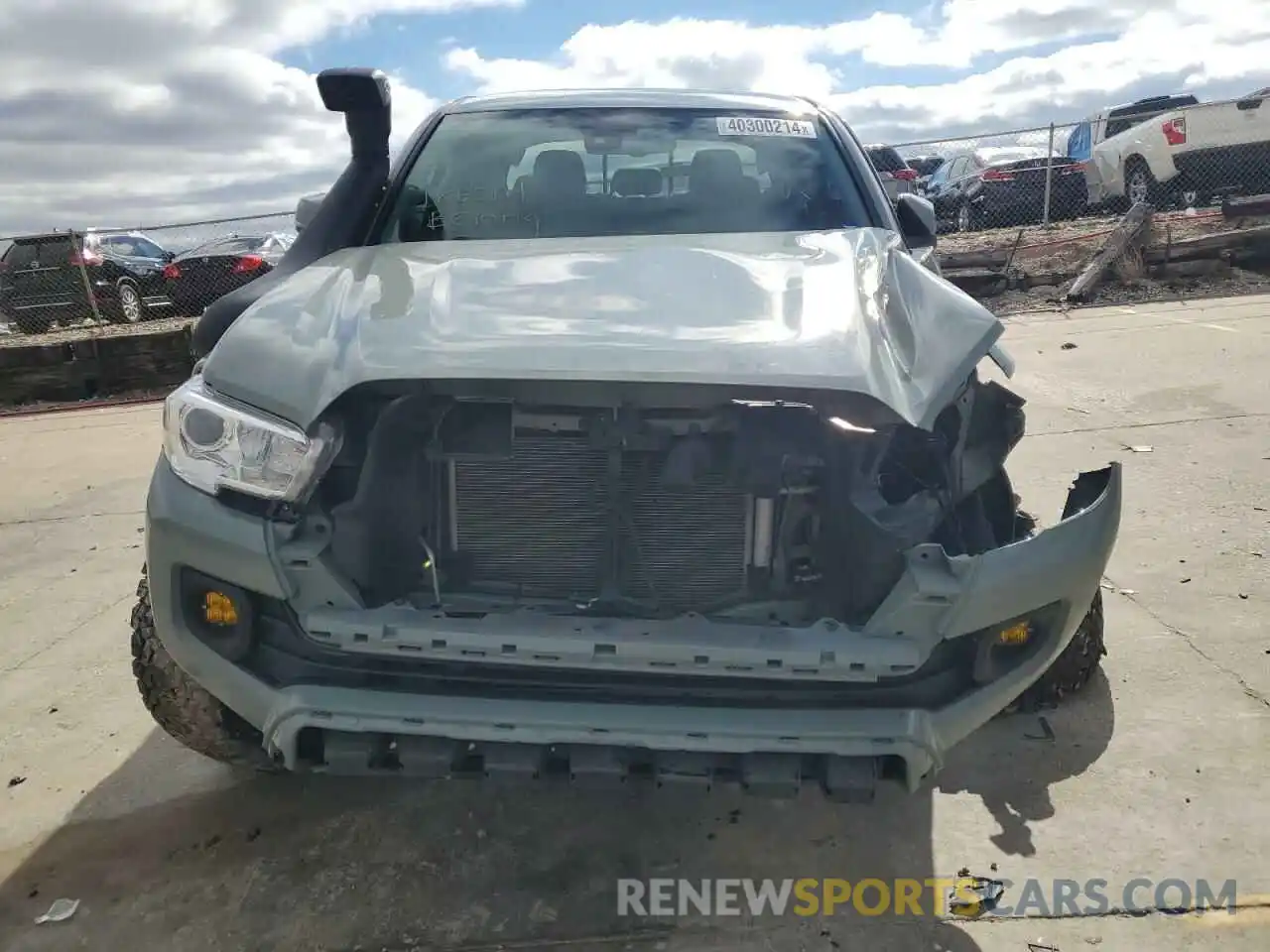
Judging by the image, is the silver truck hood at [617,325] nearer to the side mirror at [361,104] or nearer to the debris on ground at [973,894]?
the side mirror at [361,104]

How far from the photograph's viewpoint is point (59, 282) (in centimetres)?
1155

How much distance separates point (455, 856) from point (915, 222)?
250 centimetres

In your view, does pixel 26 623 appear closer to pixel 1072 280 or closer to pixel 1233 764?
pixel 1233 764

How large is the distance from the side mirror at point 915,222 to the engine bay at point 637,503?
4.34 feet

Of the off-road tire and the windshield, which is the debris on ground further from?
the windshield

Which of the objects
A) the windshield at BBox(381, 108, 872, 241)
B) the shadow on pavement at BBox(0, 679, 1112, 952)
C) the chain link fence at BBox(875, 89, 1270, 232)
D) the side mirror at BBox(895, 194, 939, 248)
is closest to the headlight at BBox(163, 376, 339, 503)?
the shadow on pavement at BBox(0, 679, 1112, 952)

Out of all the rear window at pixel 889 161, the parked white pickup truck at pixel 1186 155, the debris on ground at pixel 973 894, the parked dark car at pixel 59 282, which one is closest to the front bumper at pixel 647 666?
the debris on ground at pixel 973 894

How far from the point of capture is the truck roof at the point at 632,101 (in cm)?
336

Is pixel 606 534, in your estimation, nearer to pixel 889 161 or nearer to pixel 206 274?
pixel 206 274

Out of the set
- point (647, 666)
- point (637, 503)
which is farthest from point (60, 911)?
point (637, 503)

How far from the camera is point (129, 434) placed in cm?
677

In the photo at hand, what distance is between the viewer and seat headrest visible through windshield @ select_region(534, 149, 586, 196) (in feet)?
10.1

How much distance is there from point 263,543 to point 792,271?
138cm

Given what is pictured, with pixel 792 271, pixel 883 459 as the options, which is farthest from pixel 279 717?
pixel 792 271
